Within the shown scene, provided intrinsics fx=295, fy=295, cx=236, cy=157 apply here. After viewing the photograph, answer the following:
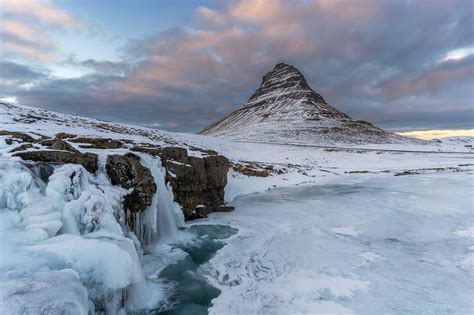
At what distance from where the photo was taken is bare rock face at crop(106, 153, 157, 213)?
11.2 m

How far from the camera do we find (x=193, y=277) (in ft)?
31.0

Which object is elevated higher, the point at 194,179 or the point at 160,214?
the point at 194,179

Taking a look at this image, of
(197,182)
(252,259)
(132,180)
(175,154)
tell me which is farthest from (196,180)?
(252,259)

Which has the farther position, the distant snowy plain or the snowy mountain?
the snowy mountain

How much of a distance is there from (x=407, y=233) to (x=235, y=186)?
577 inches

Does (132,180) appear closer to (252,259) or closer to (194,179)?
(252,259)

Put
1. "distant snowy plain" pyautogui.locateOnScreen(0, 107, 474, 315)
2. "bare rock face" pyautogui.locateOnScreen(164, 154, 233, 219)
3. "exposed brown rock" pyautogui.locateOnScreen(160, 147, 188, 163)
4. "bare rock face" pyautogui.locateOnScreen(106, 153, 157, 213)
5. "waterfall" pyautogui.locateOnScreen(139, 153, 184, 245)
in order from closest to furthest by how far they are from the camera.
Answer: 1. "distant snowy plain" pyautogui.locateOnScreen(0, 107, 474, 315)
2. "bare rock face" pyautogui.locateOnScreen(106, 153, 157, 213)
3. "waterfall" pyautogui.locateOnScreen(139, 153, 184, 245)
4. "bare rock face" pyautogui.locateOnScreen(164, 154, 233, 219)
5. "exposed brown rock" pyautogui.locateOnScreen(160, 147, 188, 163)

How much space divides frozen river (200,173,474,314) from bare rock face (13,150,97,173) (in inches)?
222

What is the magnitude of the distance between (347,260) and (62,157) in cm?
1059

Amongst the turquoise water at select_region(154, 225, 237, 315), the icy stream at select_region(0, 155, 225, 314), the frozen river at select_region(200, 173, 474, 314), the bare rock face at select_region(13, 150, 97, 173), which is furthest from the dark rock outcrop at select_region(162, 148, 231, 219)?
the icy stream at select_region(0, 155, 225, 314)

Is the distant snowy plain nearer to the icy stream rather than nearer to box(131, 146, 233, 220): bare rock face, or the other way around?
the icy stream

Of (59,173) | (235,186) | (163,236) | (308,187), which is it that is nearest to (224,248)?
(163,236)

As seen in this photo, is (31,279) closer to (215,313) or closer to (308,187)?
(215,313)

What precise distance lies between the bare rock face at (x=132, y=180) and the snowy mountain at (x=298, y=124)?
309ft
